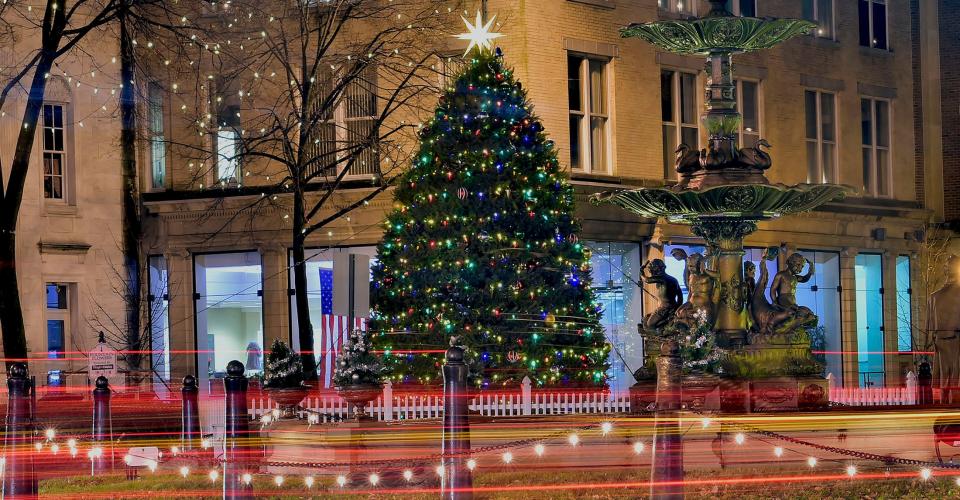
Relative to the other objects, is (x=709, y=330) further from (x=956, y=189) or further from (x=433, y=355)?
(x=956, y=189)

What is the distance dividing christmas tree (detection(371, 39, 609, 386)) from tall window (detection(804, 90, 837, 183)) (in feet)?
56.6

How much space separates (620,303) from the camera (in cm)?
3438

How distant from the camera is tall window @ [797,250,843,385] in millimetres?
39125

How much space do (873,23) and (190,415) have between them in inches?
1030

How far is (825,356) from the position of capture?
38.8 meters

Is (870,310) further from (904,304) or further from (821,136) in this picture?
(821,136)

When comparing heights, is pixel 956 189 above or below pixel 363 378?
above

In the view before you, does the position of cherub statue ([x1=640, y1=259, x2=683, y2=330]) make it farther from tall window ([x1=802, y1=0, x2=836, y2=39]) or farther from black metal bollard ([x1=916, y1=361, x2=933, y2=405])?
tall window ([x1=802, y1=0, x2=836, y2=39])

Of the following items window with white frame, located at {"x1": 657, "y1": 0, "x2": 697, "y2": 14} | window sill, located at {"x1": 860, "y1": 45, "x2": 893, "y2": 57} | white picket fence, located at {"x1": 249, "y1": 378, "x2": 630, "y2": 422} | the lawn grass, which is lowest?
the lawn grass

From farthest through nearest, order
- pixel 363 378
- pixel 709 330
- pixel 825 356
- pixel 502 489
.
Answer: pixel 825 356, pixel 709 330, pixel 363 378, pixel 502 489

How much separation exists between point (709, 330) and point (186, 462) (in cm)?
666

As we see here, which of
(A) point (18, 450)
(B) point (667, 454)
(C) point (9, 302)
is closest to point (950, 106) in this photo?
(C) point (9, 302)

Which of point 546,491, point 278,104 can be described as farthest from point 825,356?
point 546,491

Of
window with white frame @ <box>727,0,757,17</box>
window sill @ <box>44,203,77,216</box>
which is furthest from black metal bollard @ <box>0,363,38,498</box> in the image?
window with white frame @ <box>727,0,757,17</box>
